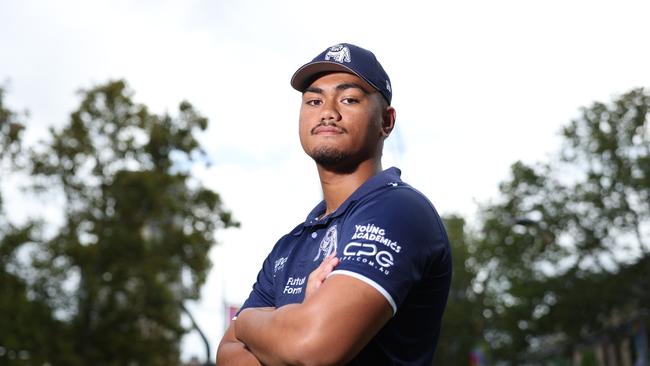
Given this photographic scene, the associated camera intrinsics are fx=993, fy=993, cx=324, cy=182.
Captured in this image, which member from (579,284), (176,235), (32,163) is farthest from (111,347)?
(579,284)

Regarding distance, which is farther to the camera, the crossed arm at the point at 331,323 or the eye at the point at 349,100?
the eye at the point at 349,100

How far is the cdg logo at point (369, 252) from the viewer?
305 centimetres

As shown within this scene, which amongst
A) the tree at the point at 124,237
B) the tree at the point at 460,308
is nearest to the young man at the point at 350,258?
the tree at the point at 124,237

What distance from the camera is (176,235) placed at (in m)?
33.1

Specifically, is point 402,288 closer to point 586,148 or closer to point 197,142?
point 197,142

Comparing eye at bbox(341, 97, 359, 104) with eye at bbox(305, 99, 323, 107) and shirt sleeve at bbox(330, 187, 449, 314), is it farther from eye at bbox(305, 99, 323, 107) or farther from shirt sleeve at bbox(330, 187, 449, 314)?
shirt sleeve at bbox(330, 187, 449, 314)

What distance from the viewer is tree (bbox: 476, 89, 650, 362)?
37625mm

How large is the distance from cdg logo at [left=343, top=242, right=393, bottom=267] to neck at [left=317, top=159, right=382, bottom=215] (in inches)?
21.3

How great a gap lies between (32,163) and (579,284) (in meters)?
21.0

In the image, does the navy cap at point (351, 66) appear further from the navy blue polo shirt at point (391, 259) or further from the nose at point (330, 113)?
the navy blue polo shirt at point (391, 259)

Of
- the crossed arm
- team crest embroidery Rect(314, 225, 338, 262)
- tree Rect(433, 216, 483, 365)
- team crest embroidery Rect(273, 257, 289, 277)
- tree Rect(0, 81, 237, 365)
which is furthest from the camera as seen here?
tree Rect(433, 216, 483, 365)

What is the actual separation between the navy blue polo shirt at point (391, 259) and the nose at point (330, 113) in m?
0.26

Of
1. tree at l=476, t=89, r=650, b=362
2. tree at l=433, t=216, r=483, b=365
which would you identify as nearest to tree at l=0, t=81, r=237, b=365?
tree at l=476, t=89, r=650, b=362

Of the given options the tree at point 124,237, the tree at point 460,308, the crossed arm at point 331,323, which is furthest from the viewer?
the tree at point 460,308
